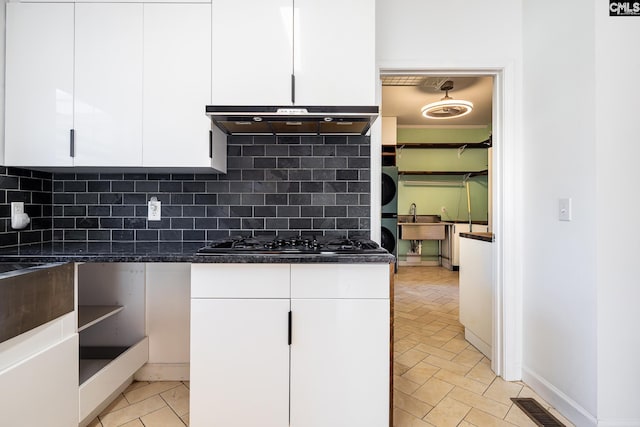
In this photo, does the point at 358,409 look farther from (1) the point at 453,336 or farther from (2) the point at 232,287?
(1) the point at 453,336

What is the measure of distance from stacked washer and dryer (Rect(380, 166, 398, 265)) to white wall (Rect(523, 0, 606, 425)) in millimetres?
2768

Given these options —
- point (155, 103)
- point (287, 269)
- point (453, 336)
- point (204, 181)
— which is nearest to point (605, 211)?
point (287, 269)

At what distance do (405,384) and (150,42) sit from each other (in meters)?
2.51

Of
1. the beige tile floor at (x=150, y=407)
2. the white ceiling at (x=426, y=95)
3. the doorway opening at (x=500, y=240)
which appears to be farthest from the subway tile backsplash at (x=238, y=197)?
the white ceiling at (x=426, y=95)

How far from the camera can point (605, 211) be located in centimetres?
148

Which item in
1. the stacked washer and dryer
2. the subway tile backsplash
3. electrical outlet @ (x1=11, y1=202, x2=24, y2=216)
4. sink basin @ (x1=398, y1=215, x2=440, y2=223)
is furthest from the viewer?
sink basin @ (x1=398, y1=215, x2=440, y2=223)

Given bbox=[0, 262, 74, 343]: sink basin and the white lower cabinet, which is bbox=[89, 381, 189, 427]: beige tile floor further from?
bbox=[0, 262, 74, 343]: sink basin

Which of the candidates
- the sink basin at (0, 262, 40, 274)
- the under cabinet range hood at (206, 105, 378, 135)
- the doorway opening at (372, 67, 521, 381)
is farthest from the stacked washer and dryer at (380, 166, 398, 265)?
the sink basin at (0, 262, 40, 274)

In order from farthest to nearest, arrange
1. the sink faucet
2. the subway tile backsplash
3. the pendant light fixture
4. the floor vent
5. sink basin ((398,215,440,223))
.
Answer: the sink faucet → sink basin ((398,215,440,223)) → the pendant light fixture → the subway tile backsplash → the floor vent

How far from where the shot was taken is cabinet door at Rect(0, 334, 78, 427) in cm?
109

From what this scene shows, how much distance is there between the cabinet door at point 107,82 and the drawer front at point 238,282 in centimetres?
83

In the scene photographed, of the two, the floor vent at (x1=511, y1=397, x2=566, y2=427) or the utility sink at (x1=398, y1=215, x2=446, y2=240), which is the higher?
the utility sink at (x1=398, y1=215, x2=446, y2=240)

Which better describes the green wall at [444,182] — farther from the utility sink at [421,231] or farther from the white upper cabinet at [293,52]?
the white upper cabinet at [293,52]

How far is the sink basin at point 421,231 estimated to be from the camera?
5570 mm
